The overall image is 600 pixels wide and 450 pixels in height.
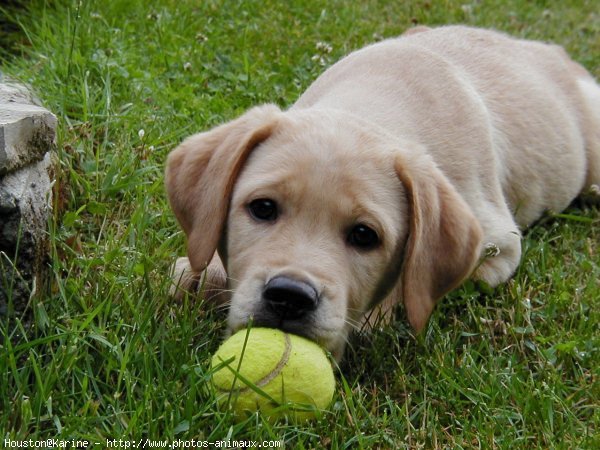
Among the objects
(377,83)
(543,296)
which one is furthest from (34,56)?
(543,296)

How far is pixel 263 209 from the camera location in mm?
3664

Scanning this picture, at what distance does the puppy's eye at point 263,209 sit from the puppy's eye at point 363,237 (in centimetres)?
33

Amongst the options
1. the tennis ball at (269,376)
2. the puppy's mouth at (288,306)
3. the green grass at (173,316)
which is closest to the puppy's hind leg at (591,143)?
the green grass at (173,316)

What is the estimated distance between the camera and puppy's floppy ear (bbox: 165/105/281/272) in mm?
3758

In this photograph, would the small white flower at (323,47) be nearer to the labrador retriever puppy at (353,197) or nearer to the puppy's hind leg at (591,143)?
the labrador retriever puppy at (353,197)

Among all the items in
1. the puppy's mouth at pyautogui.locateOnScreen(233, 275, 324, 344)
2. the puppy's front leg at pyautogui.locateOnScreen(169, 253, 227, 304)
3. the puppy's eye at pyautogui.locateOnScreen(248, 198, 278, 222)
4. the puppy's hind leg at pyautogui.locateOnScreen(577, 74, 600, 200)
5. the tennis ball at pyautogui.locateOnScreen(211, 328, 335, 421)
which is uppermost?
the puppy's eye at pyautogui.locateOnScreen(248, 198, 278, 222)

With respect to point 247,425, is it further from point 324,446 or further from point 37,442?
point 37,442

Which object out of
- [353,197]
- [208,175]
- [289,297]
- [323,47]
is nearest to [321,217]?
[353,197]

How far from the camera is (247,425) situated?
306 cm

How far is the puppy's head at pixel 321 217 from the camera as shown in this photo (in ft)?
11.0

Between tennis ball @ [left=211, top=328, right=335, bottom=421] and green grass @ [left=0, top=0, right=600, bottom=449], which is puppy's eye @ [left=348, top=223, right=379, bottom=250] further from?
tennis ball @ [left=211, top=328, right=335, bottom=421]

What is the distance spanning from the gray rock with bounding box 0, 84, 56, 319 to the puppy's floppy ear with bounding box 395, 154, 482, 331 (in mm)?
1513

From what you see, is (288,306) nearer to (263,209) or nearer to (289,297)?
(289,297)

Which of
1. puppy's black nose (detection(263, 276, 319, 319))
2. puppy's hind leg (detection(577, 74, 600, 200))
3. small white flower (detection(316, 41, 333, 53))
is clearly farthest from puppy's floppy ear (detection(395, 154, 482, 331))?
small white flower (detection(316, 41, 333, 53))
